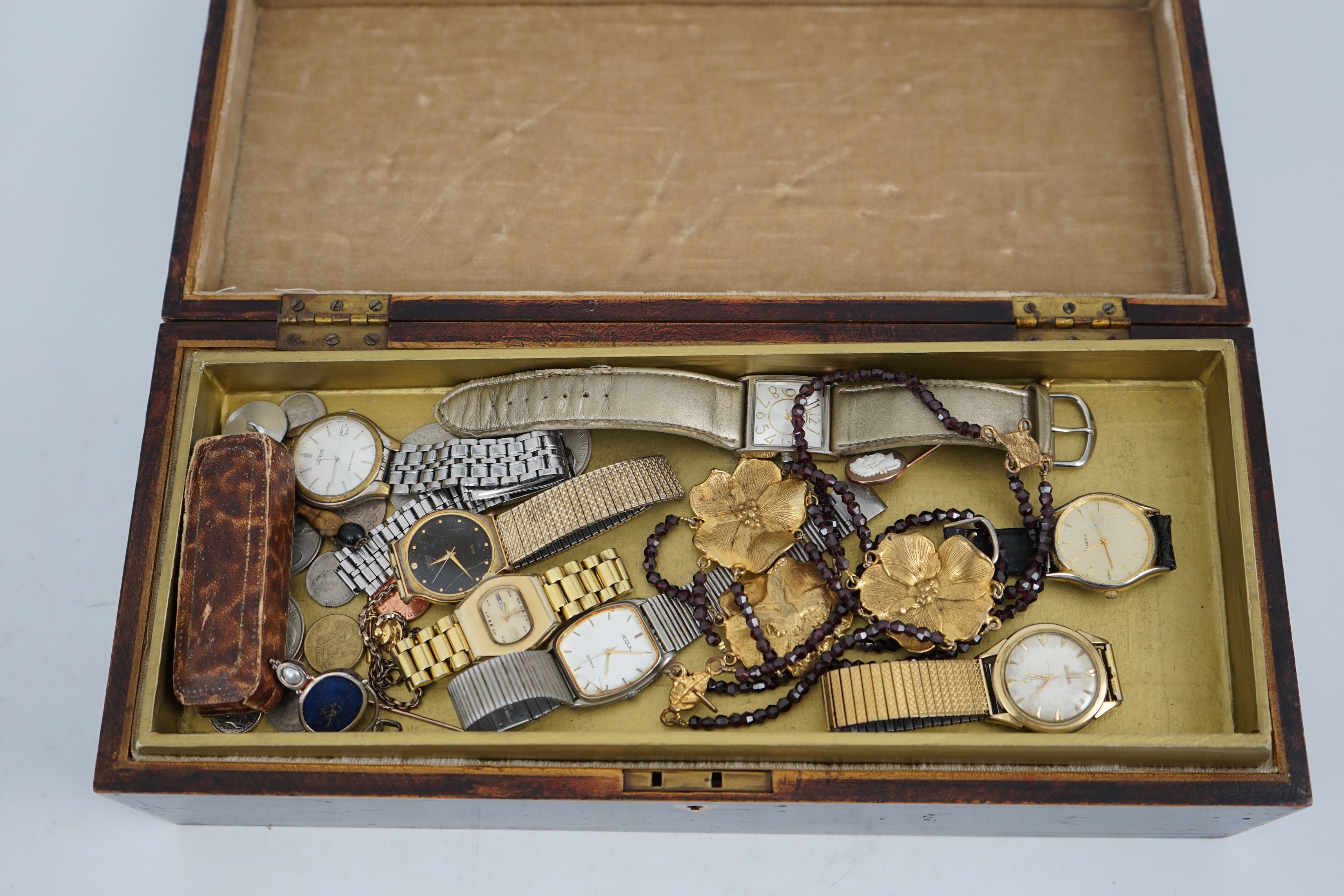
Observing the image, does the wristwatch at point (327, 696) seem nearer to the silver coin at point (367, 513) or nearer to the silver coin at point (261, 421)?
the silver coin at point (367, 513)

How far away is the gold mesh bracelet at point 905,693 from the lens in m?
2.51

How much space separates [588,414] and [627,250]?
50 centimetres

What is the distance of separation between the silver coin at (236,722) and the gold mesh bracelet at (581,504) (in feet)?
2.23

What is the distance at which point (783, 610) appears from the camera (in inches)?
107

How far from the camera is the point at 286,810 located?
2.61 metres

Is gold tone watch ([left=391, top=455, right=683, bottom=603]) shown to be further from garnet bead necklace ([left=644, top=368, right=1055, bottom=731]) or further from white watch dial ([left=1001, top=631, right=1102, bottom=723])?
white watch dial ([left=1001, top=631, right=1102, bottom=723])

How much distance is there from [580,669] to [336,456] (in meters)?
0.82

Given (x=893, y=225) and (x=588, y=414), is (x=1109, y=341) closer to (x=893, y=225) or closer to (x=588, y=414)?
(x=893, y=225)

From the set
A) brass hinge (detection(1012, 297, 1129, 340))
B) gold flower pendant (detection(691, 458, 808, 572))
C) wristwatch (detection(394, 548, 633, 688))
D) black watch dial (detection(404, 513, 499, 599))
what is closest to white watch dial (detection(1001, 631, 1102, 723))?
gold flower pendant (detection(691, 458, 808, 572))

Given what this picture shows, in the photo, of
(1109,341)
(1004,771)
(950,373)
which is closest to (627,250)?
(950,373)

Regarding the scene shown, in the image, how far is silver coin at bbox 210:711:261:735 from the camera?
2604mm

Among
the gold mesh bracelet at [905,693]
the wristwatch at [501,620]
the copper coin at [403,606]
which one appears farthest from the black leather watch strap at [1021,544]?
the copper coin at [403,606]

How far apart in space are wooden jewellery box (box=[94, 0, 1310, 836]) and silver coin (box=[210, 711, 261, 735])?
8 cm

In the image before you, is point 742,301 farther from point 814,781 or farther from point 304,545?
point 304,545
